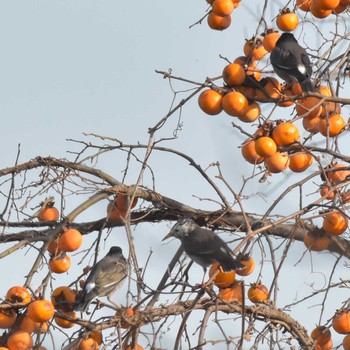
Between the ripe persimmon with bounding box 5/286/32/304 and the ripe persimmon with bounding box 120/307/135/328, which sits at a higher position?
the ripe persimmon with bounding box 5/286/32/304

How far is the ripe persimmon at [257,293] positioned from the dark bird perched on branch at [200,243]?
0.21 meters

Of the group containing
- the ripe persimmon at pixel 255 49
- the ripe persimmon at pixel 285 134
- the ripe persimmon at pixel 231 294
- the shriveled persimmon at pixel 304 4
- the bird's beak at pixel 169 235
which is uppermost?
the shriveled persimmon at pixel 304 4

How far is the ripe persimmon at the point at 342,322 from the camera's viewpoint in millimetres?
4566

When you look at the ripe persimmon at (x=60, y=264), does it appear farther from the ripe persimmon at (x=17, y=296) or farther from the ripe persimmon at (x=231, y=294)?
the ripe persimmon at (x=231, y=294)

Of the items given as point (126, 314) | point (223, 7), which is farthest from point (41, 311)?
point (223, 7)

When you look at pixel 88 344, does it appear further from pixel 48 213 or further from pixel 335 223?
pixel 335 223

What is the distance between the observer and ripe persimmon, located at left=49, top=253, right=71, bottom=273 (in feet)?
16.4

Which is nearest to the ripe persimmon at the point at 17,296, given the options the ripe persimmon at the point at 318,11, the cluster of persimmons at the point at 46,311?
the cluster of persimmons at the point at 46,311

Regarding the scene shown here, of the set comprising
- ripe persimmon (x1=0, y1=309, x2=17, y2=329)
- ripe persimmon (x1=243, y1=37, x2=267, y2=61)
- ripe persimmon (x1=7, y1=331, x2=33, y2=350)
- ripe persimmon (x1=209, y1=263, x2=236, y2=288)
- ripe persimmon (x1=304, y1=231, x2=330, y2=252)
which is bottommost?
ripe persimmon (x1=7, y1=331, x2=33, y2=350)

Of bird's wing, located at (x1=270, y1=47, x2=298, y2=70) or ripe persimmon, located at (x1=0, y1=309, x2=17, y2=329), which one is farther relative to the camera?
bird's wing, located at (x1=270, y1=47, x2=298, y2=70)

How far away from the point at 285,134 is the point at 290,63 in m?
0.91

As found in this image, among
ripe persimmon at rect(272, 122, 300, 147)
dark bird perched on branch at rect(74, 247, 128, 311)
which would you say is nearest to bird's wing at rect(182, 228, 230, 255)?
dark bird perched on branch at rect(74, 247, 128, 311)

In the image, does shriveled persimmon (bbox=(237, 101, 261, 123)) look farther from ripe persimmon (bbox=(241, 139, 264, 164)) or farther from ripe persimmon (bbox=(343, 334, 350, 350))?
ripe persimmon (bbox=(343, 334, 350, 350))

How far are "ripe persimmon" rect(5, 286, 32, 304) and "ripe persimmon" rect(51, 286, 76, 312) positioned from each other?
1.03ft
